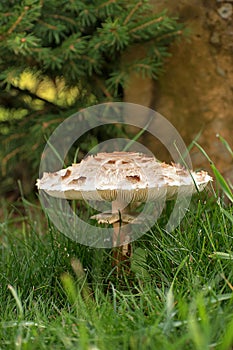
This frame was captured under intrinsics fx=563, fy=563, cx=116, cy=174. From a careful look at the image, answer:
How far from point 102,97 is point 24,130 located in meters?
0.47

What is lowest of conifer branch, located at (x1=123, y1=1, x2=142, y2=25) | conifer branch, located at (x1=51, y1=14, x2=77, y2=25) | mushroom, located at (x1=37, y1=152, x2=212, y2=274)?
mushroom, located at (x1=37, y1=152, x2=212, y2=274)

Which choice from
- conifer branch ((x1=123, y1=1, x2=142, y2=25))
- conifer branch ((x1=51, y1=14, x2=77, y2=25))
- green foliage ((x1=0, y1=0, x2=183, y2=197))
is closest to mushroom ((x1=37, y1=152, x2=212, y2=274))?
green foliage ((x1=0, y1=0, x2=183, y2=197))

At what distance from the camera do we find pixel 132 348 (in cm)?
128

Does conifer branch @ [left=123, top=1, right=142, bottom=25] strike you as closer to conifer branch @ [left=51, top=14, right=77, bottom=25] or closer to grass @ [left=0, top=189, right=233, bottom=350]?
conifer branch @ [left=51, top=14, right=77, bottom=25]

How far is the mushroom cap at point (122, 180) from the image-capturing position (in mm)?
1771

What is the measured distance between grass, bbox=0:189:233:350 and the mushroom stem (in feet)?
0.17

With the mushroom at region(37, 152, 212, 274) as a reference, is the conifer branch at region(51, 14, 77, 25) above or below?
above

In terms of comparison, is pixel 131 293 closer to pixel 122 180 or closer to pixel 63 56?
pixel 122 180

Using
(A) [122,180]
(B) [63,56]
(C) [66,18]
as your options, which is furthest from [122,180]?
(C) [66,18]

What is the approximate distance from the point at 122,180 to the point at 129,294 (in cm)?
38

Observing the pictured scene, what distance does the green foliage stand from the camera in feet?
9.18

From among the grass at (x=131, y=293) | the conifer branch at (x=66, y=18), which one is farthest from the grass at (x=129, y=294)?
the conifer branch at (x=66, y=18)

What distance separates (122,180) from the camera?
177cm

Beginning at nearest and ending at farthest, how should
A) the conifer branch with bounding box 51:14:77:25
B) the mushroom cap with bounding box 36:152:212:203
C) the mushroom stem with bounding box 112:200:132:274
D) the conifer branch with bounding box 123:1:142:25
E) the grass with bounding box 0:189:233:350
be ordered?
the grass with bounding box 0:189:233:350 < the mushroom cap with bounding box 36:152:212:203 < the mushroom stem with bounding box 112:200:132:274 < the conifer branch with bounding box 123:1:142:25 < the conifer branch with bounding box 51:14:77:25
